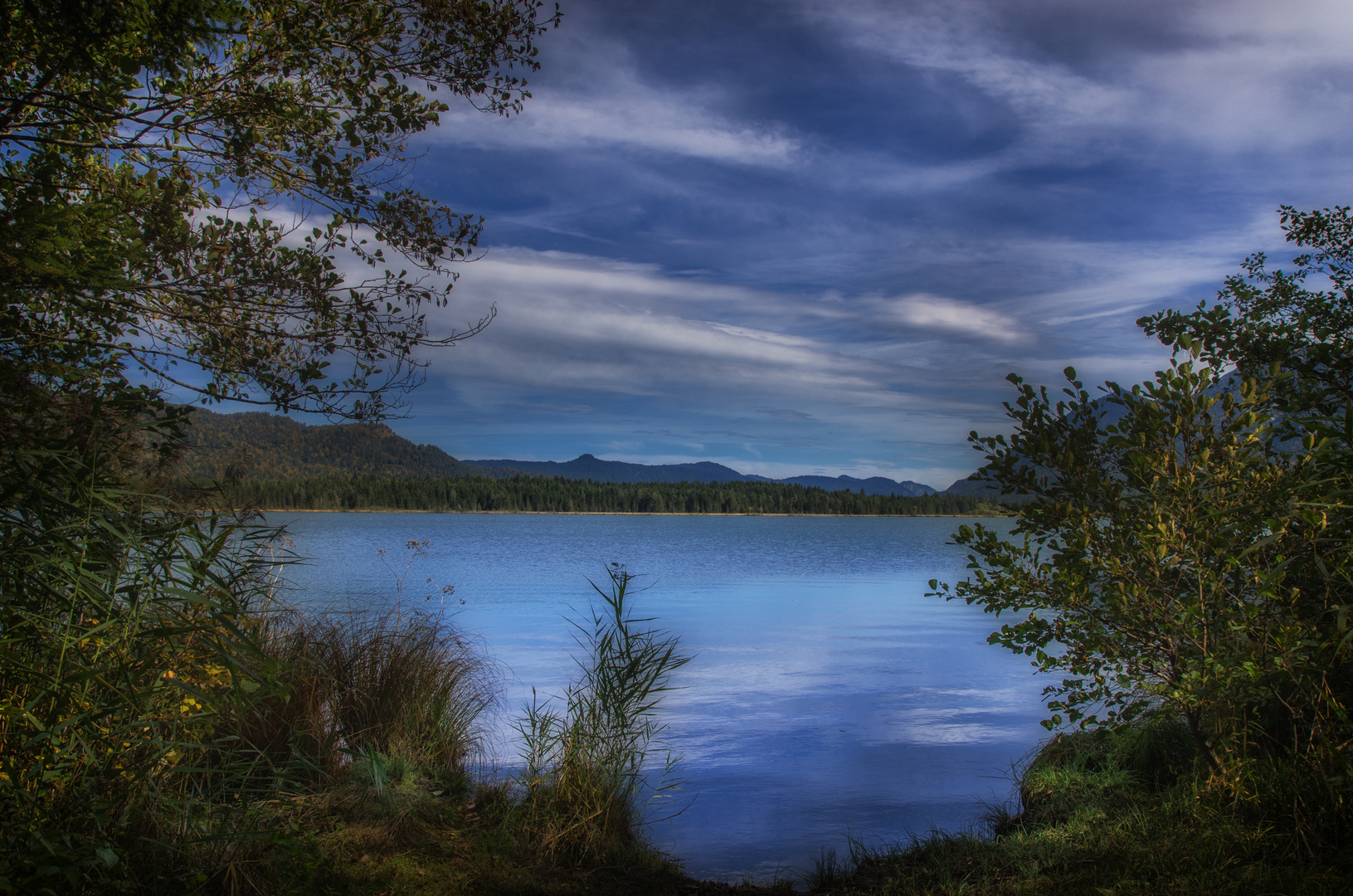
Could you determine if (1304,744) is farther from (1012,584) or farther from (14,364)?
(14,364)

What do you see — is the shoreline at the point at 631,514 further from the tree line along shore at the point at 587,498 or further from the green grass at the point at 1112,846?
the green grass at the point at 1112,846

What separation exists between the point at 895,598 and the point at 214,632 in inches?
858

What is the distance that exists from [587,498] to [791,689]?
103634mm

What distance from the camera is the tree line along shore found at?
318 feet

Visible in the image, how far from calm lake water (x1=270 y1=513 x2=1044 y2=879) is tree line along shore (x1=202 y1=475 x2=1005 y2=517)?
236 ft

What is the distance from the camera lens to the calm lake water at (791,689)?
22.4 ft

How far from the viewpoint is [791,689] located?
11.7 meters

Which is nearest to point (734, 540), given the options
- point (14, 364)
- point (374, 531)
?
point (374, 531)

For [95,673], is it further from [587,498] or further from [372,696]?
[587,498]

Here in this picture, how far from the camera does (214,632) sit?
3.72 meters

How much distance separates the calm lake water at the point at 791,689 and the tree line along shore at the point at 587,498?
71833 mm

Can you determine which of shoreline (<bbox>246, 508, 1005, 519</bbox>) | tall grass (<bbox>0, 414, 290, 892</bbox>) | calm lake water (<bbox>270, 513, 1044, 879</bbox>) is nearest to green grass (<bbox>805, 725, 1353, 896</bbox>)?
calm lake water (<bbox>270, 513, 1044, 879</bbox>)

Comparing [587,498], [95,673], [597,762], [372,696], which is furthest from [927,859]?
[587,498]

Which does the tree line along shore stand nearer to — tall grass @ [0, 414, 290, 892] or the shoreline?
the shoreline
